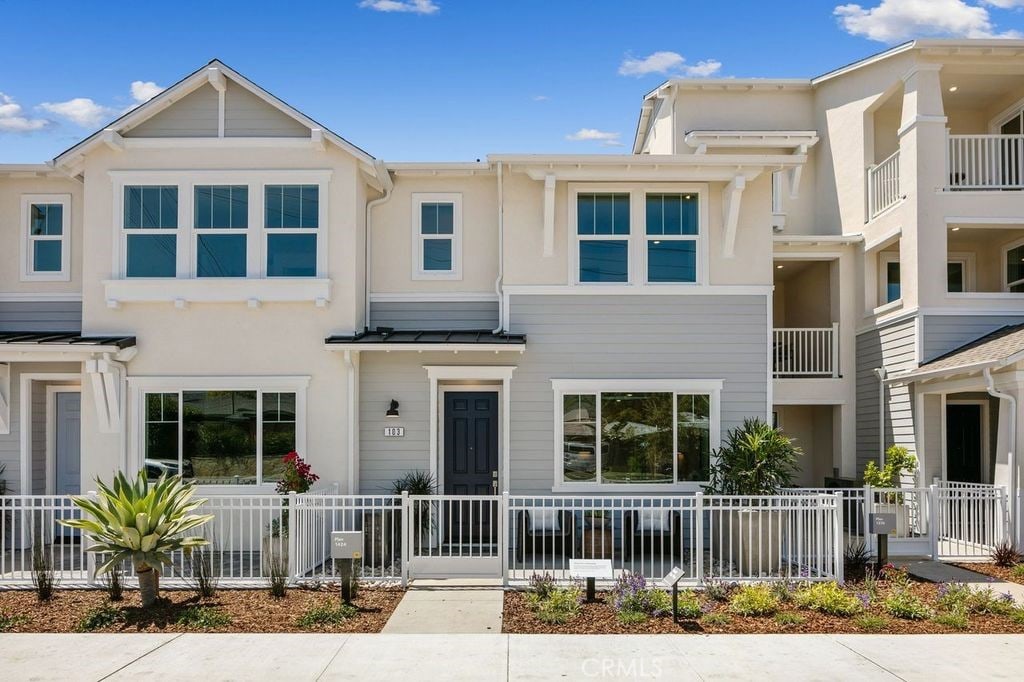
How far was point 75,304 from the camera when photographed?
14.2m

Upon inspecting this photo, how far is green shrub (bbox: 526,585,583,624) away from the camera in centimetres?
890

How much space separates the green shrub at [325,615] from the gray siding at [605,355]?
4.36 metres

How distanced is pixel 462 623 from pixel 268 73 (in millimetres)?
9544

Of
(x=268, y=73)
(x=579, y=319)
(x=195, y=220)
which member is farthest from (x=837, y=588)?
(x=268, y=73)

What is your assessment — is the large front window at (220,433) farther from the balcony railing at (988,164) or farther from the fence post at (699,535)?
the balcony railing at (988,164)

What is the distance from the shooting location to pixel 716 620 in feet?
29.0

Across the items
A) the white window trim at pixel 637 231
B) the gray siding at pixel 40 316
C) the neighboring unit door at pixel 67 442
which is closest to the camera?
the white window trim at pixel 637 231

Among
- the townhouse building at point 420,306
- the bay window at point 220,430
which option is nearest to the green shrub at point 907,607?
the townhouse building at point 420,306

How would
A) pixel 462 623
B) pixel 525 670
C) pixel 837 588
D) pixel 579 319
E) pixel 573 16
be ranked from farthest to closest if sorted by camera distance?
1. pixel 573 16
2. pixel 579 319
3. pixel 837 588
4. pixel 462 623
5. pixel 525 670

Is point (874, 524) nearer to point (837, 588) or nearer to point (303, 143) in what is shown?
point (837, 588)

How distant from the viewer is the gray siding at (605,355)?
1348 cm

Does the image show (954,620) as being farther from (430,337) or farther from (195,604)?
(195,604)

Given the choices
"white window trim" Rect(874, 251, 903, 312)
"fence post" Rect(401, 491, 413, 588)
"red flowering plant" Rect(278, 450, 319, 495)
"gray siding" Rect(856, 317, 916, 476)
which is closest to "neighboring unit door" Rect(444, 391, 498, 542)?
"red flowering plant" Rect(278, 450, 319, 495)

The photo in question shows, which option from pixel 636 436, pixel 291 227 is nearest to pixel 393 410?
pixel 291 227
